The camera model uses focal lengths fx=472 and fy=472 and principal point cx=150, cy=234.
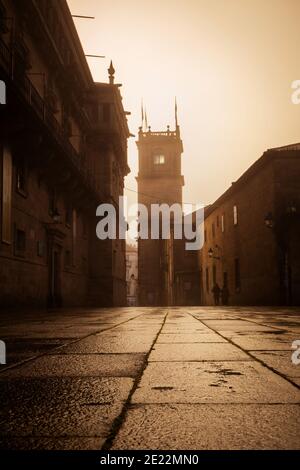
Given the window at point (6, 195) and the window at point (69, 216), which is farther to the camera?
the window at point (69, 216)

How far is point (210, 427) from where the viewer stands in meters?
1.59

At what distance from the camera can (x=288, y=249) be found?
21672mm

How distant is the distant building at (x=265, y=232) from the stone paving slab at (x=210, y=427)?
58.4 ft

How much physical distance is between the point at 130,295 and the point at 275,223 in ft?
234

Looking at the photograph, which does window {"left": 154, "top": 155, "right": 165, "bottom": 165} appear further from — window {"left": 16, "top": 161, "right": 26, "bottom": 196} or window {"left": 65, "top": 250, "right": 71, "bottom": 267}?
window {"left": 16, "top": 161, "right": 26, "bottom": 196}

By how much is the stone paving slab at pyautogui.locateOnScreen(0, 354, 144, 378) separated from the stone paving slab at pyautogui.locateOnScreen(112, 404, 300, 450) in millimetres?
921

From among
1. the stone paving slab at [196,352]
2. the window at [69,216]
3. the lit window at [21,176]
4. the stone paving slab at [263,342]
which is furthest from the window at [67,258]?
the stone paving slab at [196,352]

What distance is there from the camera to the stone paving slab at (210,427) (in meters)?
1.42

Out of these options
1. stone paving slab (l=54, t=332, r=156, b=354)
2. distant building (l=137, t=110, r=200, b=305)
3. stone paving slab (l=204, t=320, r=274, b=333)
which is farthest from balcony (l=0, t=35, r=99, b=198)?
distant building (l=137, t=110, r=200, b=305)

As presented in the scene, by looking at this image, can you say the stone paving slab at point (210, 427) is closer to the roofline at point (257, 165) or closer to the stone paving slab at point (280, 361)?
the stone paving slab at point (280, 361)

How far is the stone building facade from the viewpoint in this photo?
1430cm

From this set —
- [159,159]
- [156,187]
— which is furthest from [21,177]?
[159,159]

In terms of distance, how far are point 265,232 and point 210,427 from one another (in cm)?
2240

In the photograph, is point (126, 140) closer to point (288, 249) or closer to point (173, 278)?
point (173, 278)
